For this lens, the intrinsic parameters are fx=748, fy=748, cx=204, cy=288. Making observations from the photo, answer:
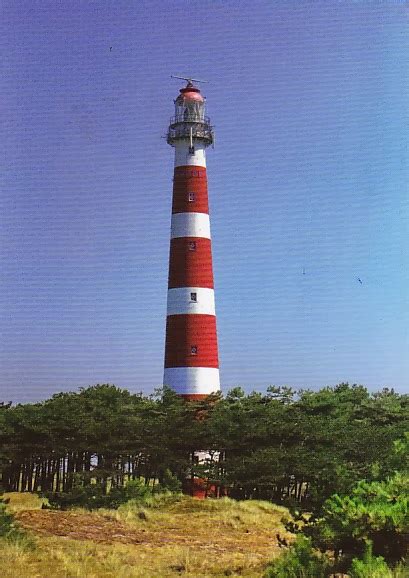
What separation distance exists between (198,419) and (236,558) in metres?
16.3

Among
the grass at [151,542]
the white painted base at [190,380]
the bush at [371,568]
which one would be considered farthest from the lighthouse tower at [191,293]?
the bush at [371,568]

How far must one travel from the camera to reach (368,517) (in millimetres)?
8664

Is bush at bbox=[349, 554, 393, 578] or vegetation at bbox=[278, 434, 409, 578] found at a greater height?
vegetation at bbox=[278, 434, 409, 578]

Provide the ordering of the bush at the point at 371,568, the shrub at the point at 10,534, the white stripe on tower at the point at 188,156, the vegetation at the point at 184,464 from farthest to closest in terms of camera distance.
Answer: the white stripe on tower at the point at 188,156 < the vegetation at the point at 184,464 < the shrub at the point at 10,534 < the bush at the point at 371,568

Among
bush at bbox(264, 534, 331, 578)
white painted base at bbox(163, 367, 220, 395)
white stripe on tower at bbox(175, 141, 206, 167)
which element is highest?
white stripe on tower at bbox(175, 141, 206, 167)

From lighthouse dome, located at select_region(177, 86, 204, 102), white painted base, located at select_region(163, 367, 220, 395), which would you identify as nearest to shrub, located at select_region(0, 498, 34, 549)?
Result: white painted base, located at select_region(163, 367, 220, 395)

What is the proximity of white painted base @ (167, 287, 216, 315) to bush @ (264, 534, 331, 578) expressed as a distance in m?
21.3

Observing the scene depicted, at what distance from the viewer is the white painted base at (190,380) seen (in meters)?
30.6

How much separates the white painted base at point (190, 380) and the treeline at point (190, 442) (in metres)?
0.53

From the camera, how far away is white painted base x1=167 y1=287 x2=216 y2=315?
3077 centimetres

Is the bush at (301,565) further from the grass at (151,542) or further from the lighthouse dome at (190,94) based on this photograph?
the lighthouse dome at (190,94)

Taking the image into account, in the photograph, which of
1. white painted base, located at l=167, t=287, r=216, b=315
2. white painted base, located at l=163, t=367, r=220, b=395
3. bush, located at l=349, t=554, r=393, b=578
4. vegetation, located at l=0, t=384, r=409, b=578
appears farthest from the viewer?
white painted base, located at l=167, t=287, r=216, b=315

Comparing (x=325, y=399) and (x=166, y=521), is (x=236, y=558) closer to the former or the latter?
(x=166, y=521)

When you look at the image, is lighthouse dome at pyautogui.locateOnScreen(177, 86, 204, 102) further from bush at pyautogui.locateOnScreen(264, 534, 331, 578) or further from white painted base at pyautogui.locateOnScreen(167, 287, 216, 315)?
bush at pyautogui.locateOnScreen(264, 534, 331, 578)
